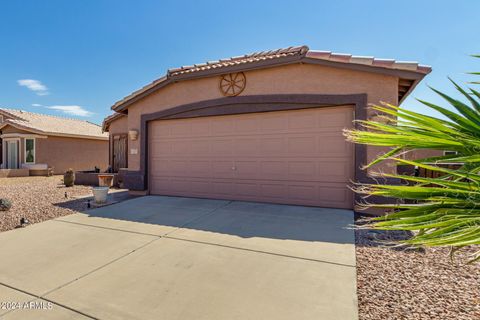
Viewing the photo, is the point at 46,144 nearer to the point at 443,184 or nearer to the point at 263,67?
the point at 263,67

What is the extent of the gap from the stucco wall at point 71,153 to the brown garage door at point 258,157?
1324 centimetres

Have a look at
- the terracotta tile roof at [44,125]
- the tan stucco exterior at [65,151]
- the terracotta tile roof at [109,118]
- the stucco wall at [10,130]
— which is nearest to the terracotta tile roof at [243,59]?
the terracotta tile roof at [109,118]

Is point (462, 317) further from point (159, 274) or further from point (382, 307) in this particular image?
point (159, 274)

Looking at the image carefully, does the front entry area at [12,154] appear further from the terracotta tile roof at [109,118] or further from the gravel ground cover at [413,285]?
the gravel ground cover at [413,285]

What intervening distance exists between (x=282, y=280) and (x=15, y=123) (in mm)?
21534

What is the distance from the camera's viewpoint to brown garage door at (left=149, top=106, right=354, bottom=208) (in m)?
6.41

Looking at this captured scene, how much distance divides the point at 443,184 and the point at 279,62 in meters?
6.22

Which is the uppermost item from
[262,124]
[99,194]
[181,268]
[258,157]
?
[262,124]

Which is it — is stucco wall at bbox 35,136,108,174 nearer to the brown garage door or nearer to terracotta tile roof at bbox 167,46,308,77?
the brown garage door

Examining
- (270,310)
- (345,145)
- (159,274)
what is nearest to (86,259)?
Answer: (159,274)

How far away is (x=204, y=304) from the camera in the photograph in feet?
8.22

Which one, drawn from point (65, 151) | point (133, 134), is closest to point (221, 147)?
point (133, 134)

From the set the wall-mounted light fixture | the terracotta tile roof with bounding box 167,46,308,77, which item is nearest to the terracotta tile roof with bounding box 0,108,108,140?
the wall-mounted light fixture

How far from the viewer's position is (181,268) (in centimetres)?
328
